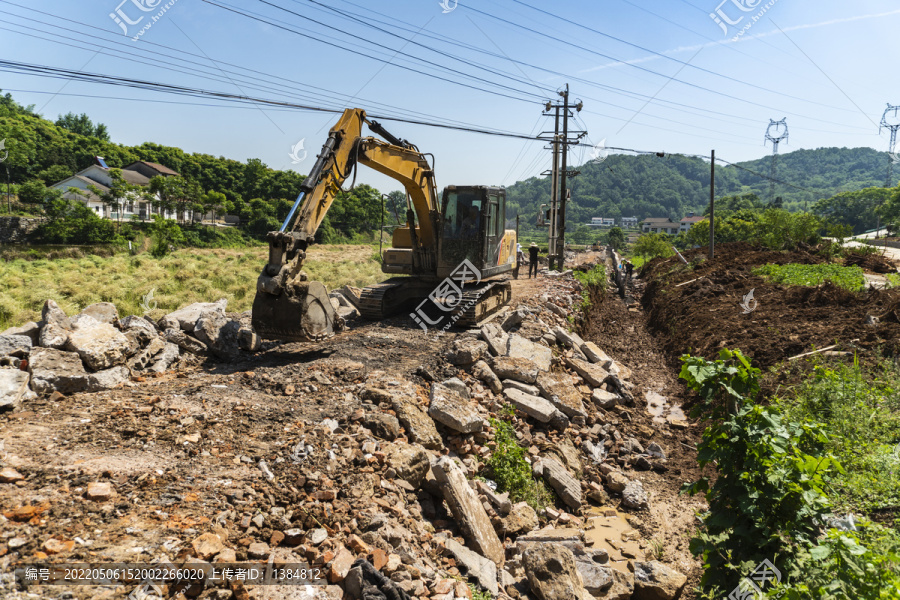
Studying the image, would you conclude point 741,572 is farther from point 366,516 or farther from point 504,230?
point 504,230

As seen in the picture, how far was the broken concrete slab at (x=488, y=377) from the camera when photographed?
25.8 ft

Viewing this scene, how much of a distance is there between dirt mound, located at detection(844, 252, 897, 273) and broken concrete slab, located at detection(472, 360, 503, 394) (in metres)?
18.0

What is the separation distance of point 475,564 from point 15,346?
226 inches

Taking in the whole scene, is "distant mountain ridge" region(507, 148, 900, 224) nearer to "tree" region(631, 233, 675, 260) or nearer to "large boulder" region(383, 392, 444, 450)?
"tree" region(631, 233, 675, 260)

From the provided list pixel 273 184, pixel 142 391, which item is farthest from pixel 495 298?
pixel 273 184

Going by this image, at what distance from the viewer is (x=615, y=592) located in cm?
462

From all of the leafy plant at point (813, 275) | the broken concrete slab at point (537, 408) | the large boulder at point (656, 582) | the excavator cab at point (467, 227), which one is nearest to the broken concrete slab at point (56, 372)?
the broken concrete slab at point (537, 408)

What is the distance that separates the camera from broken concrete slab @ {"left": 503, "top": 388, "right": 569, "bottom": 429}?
751cm

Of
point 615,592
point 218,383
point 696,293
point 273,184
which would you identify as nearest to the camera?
point 615,592

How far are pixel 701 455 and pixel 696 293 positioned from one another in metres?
13.8

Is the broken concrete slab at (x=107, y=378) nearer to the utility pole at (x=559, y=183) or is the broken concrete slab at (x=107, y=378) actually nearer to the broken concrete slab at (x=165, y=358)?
the broken concrete slab at (x=165, y=358)

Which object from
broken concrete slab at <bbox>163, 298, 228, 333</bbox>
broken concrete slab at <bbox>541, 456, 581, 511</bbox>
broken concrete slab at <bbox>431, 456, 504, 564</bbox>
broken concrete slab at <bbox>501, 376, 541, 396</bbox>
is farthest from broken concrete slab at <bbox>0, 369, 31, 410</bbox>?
broken concrete slab at <bbox>501, 376, 541, 396</bbox>

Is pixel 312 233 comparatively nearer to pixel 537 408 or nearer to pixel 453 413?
pixel 453 413

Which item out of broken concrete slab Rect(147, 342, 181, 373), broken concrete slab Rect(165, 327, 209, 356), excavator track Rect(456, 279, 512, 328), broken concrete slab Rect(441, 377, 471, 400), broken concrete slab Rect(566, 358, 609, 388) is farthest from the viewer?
excavator track Rect(456, 279, 512, 328)
